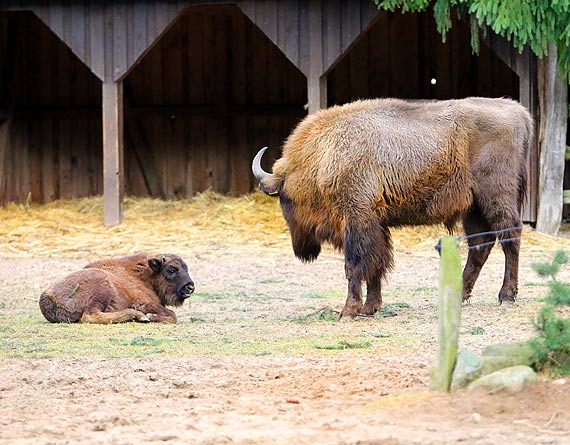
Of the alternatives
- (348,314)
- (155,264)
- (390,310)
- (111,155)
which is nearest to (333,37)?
(111,155)

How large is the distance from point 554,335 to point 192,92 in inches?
638

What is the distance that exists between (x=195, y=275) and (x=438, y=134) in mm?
4698

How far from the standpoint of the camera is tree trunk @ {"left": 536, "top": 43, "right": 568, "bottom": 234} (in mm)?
17344

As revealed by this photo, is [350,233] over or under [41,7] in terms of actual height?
under

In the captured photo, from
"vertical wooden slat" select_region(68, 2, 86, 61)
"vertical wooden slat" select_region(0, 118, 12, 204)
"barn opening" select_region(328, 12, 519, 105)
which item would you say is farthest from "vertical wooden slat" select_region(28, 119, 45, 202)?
"barn opening" select_region(328, 12, 519, 105)

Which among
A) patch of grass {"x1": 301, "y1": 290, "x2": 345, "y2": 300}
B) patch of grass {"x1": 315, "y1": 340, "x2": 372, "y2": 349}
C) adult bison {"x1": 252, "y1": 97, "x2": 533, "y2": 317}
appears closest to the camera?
patch of grass {"x1": 315, "y1": 340, "x2": 372, "y2": 349}

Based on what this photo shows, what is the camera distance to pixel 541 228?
685 inches

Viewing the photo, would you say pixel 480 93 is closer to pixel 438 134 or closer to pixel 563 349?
pixel 438 134

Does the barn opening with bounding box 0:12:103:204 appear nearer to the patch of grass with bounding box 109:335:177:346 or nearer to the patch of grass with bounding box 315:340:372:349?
the patch of grass with bounding box 109:335:177:346

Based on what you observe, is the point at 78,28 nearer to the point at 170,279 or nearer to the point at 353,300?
the point at 170,279

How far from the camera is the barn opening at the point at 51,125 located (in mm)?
22672

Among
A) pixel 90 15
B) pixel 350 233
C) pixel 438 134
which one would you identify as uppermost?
pixel 90 15

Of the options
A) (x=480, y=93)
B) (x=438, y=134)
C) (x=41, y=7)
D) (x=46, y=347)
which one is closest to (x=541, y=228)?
(x=480, y=93)

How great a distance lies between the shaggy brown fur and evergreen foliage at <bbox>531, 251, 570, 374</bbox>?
457 cm
